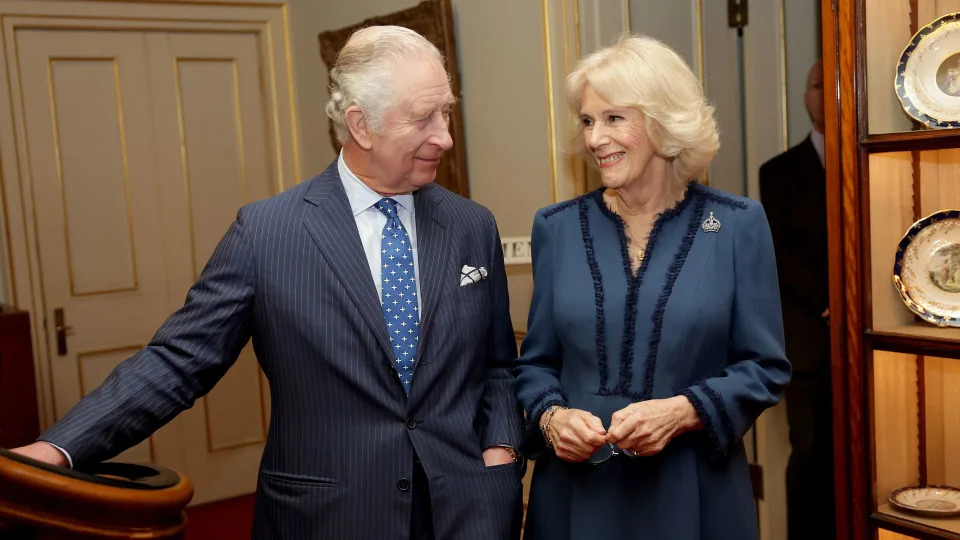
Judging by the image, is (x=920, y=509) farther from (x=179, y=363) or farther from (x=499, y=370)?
(x=179, y=363)

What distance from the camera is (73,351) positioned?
4746 mm

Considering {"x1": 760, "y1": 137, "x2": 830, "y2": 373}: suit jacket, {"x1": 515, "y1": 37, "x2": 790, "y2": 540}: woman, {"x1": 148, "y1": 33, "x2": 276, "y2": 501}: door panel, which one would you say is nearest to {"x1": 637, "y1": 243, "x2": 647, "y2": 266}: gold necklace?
{"x1": 515, "y1": 37, "x2": 790, "y2": 540}: woman

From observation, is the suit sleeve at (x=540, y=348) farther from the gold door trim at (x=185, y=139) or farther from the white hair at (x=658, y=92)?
the gold door trim at (x=185, y=139)

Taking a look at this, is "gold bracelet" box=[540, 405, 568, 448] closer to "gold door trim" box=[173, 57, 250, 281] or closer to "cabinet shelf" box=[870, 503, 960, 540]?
"cabinet shelf" box=[870, 503, 960, 540]

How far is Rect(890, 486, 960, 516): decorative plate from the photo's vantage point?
7.68ft

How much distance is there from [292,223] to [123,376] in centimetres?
41

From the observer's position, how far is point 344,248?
1.76 meters

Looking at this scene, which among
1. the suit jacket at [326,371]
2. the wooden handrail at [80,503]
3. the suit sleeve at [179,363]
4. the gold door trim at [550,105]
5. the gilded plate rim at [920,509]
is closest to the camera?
the wooden handrail at [80,503]

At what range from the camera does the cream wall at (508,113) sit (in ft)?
11.3

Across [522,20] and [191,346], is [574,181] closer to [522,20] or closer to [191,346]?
[522,20]

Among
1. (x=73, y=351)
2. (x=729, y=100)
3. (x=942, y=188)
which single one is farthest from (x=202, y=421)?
(x=942, y=188)

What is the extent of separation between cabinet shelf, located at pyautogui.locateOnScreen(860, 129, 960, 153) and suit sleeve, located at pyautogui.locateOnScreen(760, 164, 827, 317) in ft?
3.58

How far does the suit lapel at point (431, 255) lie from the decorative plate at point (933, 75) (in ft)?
4.15

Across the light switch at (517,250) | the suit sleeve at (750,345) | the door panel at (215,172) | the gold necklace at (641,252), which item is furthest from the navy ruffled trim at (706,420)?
the door panel at (215,172)
